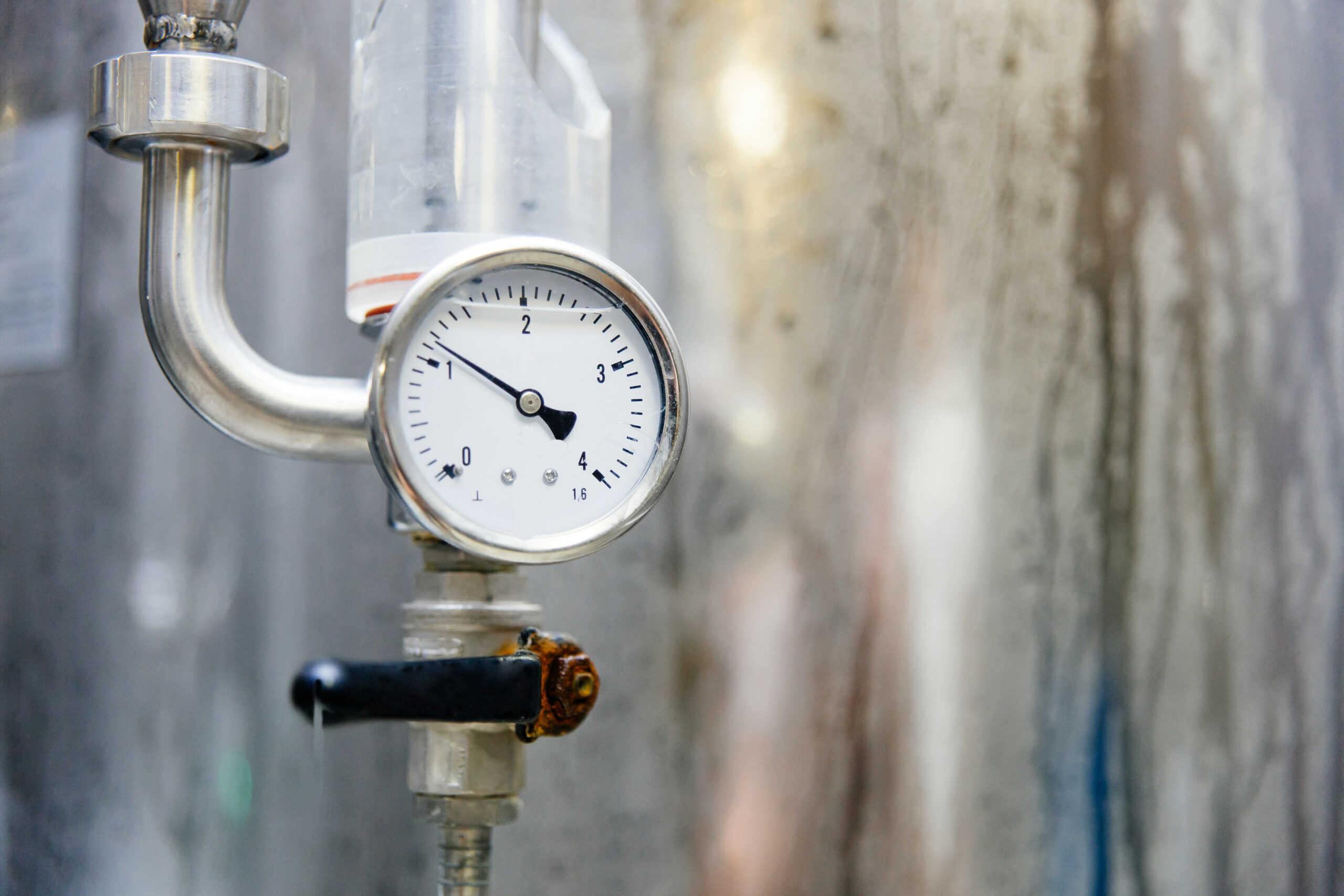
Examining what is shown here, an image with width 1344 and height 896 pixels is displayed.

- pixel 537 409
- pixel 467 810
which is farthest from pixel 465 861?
pixel 537 409

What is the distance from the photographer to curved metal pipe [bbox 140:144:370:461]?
0.49 metres

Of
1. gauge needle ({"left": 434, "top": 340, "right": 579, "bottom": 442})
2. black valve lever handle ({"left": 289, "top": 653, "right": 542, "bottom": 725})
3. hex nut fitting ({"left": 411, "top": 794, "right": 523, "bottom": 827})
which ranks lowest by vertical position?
hex nut fitting ({"left": 411, "top": 794, "right": 523, "bottom": 827})

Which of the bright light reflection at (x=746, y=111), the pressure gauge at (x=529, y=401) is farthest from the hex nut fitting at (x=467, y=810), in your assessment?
the bright light reflection at (x=746, y=111)

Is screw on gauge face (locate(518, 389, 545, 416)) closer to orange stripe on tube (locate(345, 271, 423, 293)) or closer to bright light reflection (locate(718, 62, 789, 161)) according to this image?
orange stripe on tube (locate(345, 271, 423, 293))

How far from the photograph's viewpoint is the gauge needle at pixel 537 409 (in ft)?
1.51

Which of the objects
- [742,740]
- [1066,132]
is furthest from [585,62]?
[742,740]

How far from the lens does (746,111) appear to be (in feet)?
2.05

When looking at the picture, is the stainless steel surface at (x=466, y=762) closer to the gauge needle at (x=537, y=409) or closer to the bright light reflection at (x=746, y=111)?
the gauge needle at (x=537, y=409)

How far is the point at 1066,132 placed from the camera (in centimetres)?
64

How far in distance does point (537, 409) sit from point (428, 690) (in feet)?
0.45

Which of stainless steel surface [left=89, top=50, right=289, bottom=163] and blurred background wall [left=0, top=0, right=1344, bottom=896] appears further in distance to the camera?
blurred background wall [left=0, top=0, right=1344, bottom=896]

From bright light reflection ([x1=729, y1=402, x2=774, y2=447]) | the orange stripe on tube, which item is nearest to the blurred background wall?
bright light reflection ([x1=729, y1=402, x2=774, y2=447])

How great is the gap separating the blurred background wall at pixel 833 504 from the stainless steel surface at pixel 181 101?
110 millimetres

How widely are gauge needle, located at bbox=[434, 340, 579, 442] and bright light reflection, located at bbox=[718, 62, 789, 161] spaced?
24cm
